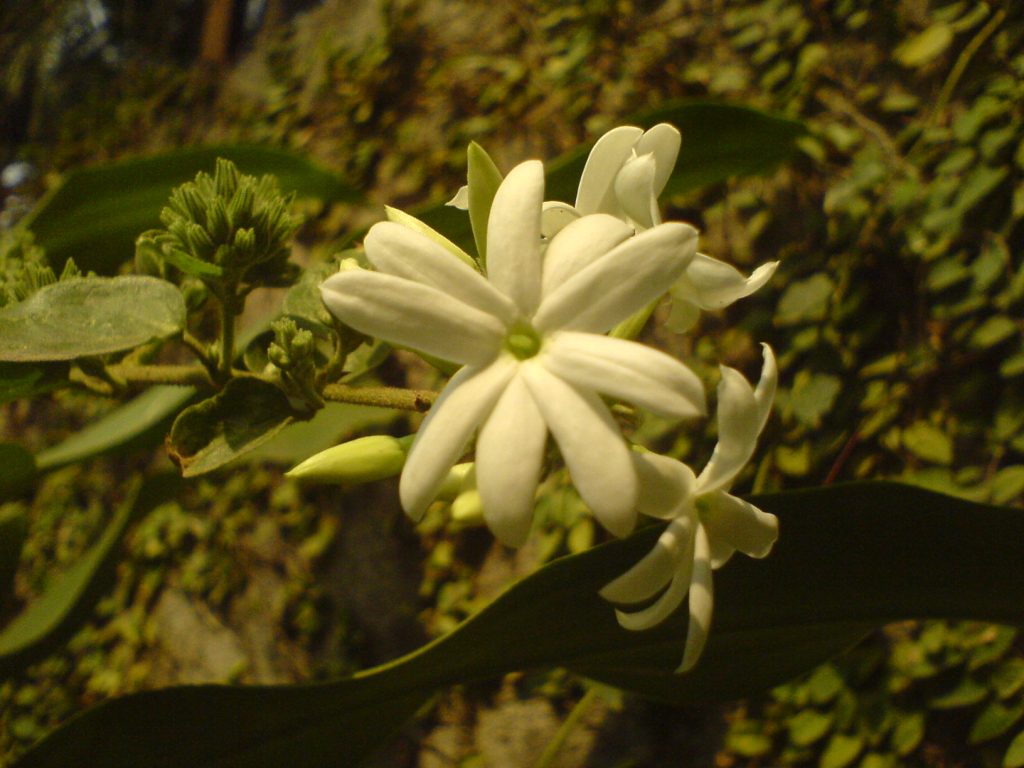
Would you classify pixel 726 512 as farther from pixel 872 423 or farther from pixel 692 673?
pixel 872 423

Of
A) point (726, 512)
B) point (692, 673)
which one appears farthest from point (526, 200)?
point (692, 673)

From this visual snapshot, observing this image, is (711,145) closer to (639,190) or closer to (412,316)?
(639,190)

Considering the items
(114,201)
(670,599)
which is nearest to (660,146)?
(670,599)

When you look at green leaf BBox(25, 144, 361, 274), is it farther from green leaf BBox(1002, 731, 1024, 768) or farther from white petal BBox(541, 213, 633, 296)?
green leaf BBox(1002, 731, 1024, 768)

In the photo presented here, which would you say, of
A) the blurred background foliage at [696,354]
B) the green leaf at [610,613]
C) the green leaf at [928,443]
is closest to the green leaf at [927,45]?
the blurred background foliage at [696,354]

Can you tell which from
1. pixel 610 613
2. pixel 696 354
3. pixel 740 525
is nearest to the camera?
pixel 740 525

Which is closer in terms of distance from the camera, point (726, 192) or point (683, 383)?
point (683, 383)

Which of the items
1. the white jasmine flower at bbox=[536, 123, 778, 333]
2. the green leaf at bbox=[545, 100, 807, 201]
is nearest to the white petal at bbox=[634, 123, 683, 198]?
the white jasmine flower at bbox=[536, 123, 778, 333]
